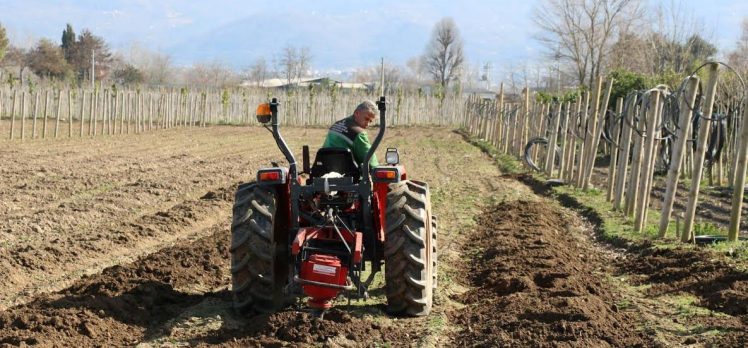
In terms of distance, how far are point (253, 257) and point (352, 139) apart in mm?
1240

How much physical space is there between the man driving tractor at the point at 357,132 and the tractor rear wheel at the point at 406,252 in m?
0.41

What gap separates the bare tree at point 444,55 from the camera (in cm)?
10006

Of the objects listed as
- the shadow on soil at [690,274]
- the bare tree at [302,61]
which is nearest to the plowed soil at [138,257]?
the shadow on soil at [690,274]

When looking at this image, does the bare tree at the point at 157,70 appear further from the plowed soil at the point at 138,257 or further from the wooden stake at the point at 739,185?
the wooden stake at the point at 739,185

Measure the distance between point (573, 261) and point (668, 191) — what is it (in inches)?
91.1

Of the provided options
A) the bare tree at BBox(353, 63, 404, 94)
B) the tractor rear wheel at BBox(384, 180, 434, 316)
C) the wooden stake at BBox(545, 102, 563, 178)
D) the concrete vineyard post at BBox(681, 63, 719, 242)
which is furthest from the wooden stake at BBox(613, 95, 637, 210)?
the bare tree at BBox(353, 63, 404, 94)

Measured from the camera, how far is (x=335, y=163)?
7.51m

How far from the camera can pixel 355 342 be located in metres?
6.55

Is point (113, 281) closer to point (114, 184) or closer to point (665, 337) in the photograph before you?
point (665, 337)

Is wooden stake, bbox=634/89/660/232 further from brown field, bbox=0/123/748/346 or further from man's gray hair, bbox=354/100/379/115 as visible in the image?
man's gray hair, bbox=354/100/379/115

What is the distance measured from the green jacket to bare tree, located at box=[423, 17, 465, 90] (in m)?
90.4

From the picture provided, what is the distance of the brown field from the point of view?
261 inches

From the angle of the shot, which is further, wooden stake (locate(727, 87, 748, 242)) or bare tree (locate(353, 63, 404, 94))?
bare tree (locate(353, 63, 404, 94))

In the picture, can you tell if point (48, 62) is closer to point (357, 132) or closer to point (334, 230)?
point (357, 132)
